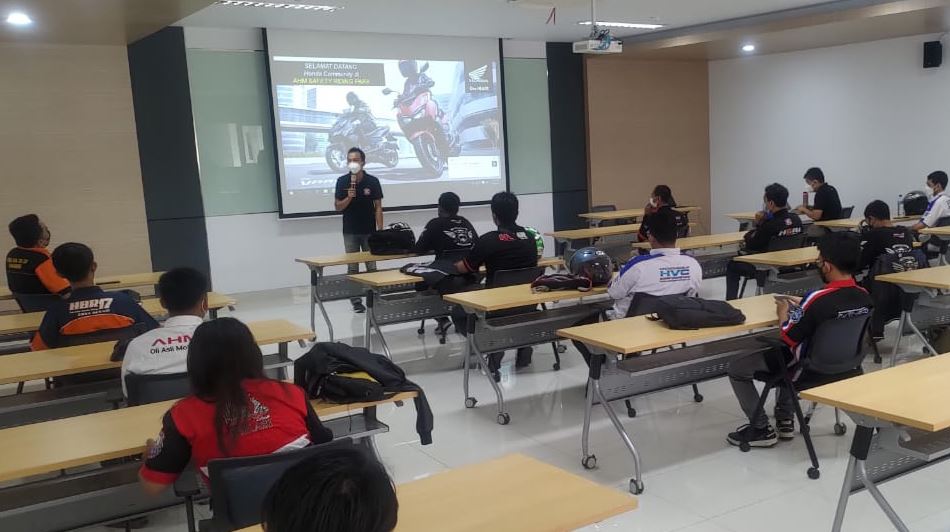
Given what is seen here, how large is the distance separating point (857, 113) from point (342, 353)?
9.80 metres

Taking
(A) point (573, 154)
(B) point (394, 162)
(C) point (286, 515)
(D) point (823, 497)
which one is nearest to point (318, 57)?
(B) point (394, 162)

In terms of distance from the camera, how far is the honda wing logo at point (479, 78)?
10.0 meters

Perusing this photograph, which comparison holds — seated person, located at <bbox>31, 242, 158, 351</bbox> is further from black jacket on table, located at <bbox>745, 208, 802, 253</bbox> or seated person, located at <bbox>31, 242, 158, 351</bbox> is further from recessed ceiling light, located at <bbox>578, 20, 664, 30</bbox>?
recessed ceiling light, located at <bbox>578, 20, 664, 30</bbox>

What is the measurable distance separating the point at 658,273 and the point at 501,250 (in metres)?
1.39

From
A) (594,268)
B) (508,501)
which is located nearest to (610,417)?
(594,268)

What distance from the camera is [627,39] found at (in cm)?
1052

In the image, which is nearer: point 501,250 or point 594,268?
point 594,268

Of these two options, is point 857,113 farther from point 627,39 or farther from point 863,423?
point 863,423

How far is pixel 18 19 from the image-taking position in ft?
20.4

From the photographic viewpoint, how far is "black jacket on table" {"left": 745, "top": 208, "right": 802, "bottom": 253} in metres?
6.32

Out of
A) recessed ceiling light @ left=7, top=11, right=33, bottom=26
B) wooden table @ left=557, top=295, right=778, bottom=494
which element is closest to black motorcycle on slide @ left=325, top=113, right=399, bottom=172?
recessed ceiling light @ left=7, top=11, right=33, bottom=26

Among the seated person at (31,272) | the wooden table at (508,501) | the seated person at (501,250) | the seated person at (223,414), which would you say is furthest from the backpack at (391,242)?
the wooden table at (508,501)

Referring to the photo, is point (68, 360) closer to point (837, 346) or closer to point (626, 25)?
point (837, 346)

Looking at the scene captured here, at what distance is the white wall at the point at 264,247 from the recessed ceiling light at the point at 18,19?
2.84 meters
